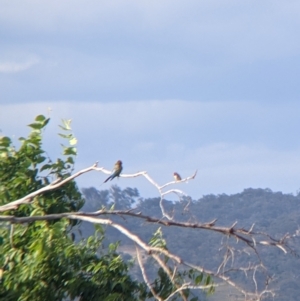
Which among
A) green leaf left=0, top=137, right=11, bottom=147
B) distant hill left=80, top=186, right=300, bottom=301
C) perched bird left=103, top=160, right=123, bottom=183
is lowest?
distant hill left=80, top=186, right=300, bottom=301

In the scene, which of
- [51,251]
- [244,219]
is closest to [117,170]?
[51,251]

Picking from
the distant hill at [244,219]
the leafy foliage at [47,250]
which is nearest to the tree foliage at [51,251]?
the leafy foliage at [47,250]

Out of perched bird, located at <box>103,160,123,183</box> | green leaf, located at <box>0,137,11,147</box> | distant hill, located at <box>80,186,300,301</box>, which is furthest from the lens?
distant hill, located at <box>80,186,300,301</box>

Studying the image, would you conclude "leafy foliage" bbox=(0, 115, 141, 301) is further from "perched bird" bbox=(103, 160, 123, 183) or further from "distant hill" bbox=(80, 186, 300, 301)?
"distant hill" bbox=(80, 186, 300, 301)

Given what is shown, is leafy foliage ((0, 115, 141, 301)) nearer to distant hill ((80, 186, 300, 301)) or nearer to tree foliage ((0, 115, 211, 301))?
tree foliage ((0, 115, 211, 301))

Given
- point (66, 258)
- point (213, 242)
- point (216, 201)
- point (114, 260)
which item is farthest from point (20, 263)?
point (216, 201)

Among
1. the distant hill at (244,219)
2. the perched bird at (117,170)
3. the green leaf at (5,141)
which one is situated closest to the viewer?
the perched bird at (117,170)

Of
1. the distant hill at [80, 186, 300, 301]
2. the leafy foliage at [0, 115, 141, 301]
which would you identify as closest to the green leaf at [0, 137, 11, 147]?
the leafy foliage at [0, 115, 141, 301]

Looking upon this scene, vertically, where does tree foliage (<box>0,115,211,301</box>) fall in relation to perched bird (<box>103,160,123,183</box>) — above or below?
below

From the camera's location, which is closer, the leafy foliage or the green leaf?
the leafy foliage

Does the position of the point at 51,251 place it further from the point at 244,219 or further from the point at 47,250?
the point at 244,219

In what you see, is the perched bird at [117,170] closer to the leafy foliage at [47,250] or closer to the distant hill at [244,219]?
the leafy foliage at [47,250]

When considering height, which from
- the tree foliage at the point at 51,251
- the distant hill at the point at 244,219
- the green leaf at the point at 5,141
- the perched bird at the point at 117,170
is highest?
the green leaf at the point at 5,141

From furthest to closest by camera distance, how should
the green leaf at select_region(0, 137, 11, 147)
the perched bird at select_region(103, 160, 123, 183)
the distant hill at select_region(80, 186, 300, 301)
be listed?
the distant hill at select_region(80, 186, 300, 301) → the green leaf at select_region(0, 137, 11, 147) → the perched bird at select_region(103, 160, 123, 183)
